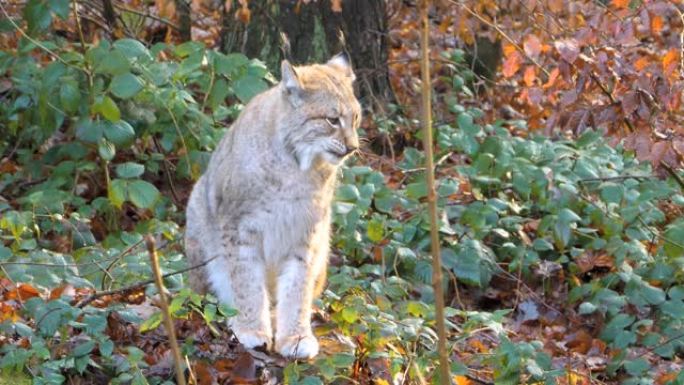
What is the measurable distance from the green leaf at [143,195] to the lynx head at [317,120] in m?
1.15

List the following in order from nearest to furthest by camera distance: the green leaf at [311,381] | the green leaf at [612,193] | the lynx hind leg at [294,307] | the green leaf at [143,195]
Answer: the green leaf at [311,381], the lynx hind leg at [294,307], the green leaf at [143,195], the green leaf at [612,193]

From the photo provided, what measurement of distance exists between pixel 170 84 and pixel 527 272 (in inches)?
91.7

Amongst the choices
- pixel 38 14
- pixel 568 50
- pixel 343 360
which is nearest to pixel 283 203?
pixel 343 360

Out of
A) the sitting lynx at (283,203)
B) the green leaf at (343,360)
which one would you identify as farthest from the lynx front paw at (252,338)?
the green leaf at (343,360)

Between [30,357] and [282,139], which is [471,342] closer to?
[282,139]

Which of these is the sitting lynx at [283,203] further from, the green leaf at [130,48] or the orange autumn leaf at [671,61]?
the orange autumn leaf at [671,61]

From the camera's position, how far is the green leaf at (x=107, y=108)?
627cm

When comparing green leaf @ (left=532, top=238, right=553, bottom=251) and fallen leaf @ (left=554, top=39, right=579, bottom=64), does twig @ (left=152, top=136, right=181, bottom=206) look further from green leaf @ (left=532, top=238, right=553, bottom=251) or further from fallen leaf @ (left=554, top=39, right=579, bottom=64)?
fallen leaf @ (left=554, top=39, right=579, bottom=64)

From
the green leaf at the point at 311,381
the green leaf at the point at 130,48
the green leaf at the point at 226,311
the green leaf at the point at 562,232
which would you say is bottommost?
the green leaf at the point at 562,232

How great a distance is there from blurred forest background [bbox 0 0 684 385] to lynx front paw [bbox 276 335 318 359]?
3.1 inches

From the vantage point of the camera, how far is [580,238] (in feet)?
23.0

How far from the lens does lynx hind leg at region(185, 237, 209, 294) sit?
17.9 feet

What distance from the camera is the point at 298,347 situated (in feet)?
16.0

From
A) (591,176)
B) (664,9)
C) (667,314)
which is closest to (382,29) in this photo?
(591,176)
